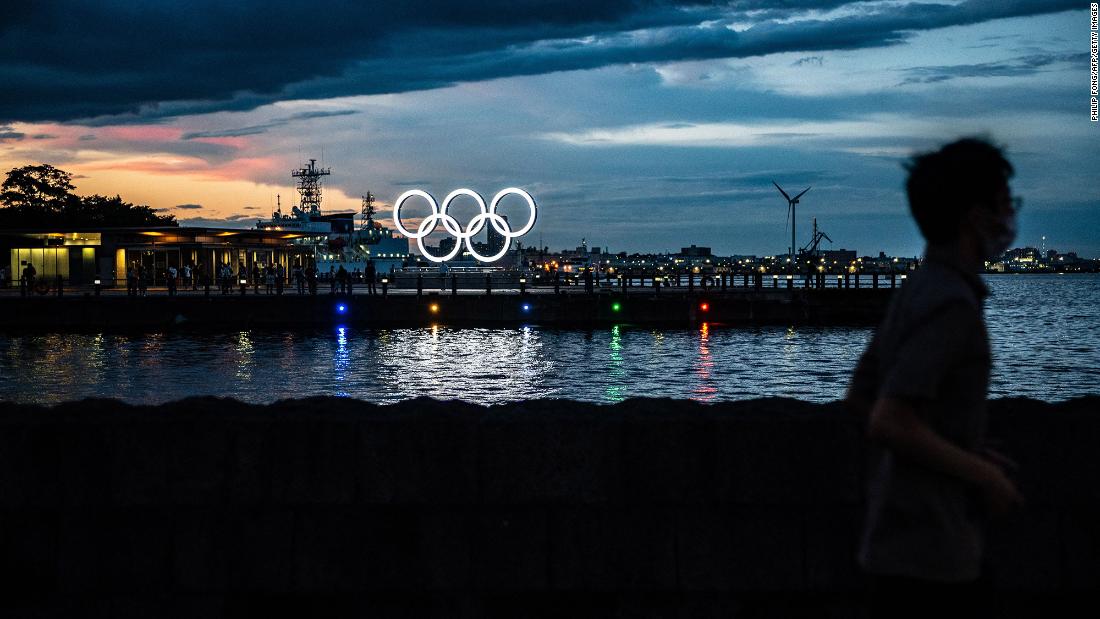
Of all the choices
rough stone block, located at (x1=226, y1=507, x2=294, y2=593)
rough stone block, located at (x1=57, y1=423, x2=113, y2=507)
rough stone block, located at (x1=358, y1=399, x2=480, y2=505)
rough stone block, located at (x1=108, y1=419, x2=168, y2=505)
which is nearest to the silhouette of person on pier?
rough stone block, located at (x1=358, y1=399, x2=480, y2=505)

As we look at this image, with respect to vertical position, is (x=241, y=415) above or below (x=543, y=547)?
above

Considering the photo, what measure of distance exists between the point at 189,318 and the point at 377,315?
10.4 metres

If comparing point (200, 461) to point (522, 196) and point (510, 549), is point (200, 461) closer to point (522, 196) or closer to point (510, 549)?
point (510, 549)

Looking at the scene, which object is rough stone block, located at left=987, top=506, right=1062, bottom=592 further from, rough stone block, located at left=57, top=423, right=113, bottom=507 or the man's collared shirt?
rough stone block, located at left=57, top=423, right=113, bottom=507

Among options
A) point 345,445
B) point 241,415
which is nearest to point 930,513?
point 345,445

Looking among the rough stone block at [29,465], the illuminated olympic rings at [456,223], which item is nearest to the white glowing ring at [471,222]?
the illuminated olympic rings at [456,223]

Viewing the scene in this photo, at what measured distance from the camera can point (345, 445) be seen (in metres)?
4.90

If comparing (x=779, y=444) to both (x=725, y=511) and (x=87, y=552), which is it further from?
(x=87, y=552)

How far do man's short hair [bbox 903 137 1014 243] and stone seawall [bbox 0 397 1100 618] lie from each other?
2112 millimetres

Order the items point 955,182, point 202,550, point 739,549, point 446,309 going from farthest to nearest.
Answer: point 446,309 → point 202,550 → point 739,549 → point 955,182

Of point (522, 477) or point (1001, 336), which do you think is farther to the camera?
point (1001, 336)

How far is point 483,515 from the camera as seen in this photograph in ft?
16.0

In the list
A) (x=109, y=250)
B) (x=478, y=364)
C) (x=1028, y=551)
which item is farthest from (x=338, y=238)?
(x=1028, y=551)

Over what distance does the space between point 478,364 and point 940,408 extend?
3810cm
